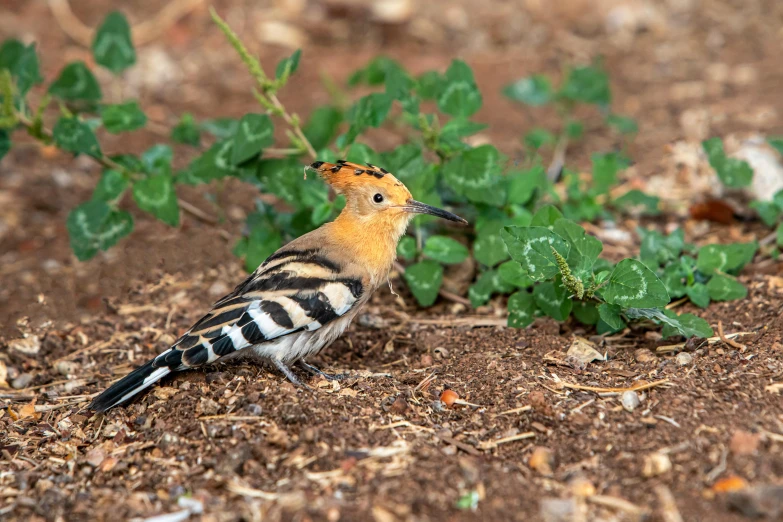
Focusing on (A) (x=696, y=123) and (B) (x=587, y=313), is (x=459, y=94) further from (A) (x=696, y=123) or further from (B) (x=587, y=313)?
(A) (x=696, y=123)

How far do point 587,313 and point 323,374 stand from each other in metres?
1.22

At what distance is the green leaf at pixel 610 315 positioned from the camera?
3637mm

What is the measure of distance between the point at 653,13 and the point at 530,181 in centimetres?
444

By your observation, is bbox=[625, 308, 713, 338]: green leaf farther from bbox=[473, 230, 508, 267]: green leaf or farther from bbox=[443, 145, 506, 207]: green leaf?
bbox=[443, 145, 506, 207]: green leaf

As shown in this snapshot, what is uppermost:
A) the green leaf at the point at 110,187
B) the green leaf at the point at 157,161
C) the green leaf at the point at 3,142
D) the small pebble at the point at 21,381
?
the green leaf at the point at 3,142

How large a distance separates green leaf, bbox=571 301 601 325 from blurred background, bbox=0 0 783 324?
6.30 feet

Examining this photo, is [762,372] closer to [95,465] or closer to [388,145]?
[95,465]

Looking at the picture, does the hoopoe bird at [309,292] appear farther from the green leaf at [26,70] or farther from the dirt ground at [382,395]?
the green leaf at [26,70]

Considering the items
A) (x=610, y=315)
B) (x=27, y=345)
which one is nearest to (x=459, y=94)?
(x=610, y=315)

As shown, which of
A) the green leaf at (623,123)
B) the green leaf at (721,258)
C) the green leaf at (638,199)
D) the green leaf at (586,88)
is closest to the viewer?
the green leaf at (721,258)

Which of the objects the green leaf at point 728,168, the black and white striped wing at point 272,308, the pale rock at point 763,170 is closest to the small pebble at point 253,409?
the black and white striped wing at point 272,308

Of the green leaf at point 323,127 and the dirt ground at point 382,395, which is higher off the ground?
the green leaf at point 323,127

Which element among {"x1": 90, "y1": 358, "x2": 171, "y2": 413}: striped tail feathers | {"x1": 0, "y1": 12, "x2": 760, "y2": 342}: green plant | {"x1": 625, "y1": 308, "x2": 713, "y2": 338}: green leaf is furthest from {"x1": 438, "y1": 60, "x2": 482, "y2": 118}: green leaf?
{"x1": 90, "y1": 358, "x2": 171, "y2": 413}: striped tail feathers

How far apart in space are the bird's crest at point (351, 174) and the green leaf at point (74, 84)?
4.83 feet
